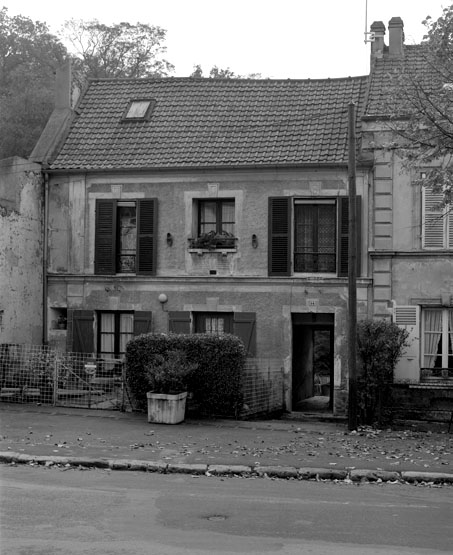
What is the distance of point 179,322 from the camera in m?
21.1

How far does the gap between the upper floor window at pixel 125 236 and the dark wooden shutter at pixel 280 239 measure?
3.13 metres

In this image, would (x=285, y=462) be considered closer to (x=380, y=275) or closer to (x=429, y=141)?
(x=429, y=141)

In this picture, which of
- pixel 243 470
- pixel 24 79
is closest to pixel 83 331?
pixel 243 470

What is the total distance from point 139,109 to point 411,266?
9.17 meters

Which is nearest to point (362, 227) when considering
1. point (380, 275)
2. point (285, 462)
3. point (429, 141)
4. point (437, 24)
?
point (380, 275)

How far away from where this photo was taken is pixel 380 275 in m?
20.0

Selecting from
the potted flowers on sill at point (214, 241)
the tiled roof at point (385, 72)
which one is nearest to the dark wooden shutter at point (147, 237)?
the potted flowers on sill at point (214, 241)

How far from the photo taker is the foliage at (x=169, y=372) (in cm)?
1653

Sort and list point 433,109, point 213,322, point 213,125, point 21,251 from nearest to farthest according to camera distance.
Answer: point 433,109 < point 21,251 < point 213,322 < point 213,125

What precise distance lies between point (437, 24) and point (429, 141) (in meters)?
2.09

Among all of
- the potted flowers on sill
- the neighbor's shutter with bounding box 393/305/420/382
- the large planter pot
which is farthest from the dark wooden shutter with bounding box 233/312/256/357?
the large planter pot

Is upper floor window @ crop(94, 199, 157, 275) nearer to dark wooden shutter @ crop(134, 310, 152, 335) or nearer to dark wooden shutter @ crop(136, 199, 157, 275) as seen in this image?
dark wooden shutter @ crop(136, 199, 157, 275)

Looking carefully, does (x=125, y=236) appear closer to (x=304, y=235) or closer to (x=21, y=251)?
(x=21, y=251)

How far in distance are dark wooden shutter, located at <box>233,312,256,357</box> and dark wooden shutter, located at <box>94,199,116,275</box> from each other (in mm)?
3638
